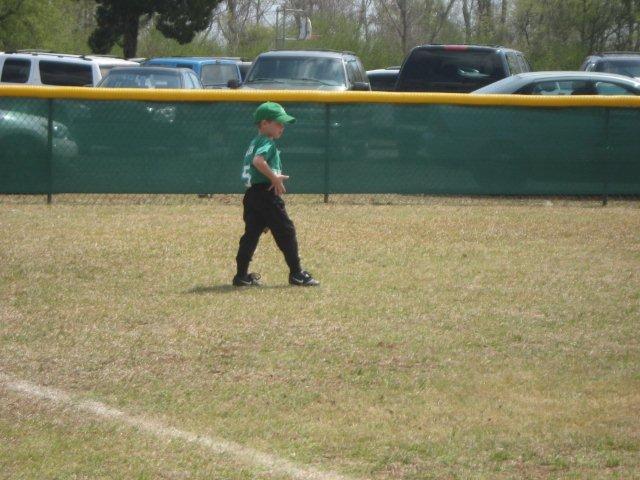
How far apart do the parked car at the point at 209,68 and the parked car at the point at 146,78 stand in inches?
177

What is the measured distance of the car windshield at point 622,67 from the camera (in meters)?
21.4

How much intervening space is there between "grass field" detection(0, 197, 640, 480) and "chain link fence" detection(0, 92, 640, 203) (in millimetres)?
2217

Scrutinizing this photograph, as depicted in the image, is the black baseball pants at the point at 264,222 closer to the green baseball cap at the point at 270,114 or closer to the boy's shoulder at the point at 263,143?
the boy's shoulder at the point at 263,143

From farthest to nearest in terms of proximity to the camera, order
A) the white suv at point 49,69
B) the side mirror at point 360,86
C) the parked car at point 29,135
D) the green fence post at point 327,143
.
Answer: the white suv at point 49,69, the side mirror at point 360,86, the green fence post at point 327,143, the parked car at point 29,135

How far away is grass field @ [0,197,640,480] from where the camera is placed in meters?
5.53

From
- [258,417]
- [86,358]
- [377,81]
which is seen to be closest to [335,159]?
[86,358]

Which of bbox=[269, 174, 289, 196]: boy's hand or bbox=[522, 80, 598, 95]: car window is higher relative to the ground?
bbox=[522, 80, 598, 95]: car window

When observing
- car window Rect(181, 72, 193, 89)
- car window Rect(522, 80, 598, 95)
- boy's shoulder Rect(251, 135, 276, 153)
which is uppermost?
car window Rect(522, 80, 598, 95)

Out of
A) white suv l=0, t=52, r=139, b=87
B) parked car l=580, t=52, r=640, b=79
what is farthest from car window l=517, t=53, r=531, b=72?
white suv l=0, t=52, r=139, b=87

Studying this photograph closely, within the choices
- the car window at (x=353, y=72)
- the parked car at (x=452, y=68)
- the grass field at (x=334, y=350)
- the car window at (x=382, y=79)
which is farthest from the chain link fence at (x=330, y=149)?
the car window at (x=382, y=79)

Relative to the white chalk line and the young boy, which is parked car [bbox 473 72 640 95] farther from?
the white chalk line

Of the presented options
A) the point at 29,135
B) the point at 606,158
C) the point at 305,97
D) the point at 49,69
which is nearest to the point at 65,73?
the point at 49,69

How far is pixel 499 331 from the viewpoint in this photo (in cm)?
782

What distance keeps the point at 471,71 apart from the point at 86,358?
12835mm
